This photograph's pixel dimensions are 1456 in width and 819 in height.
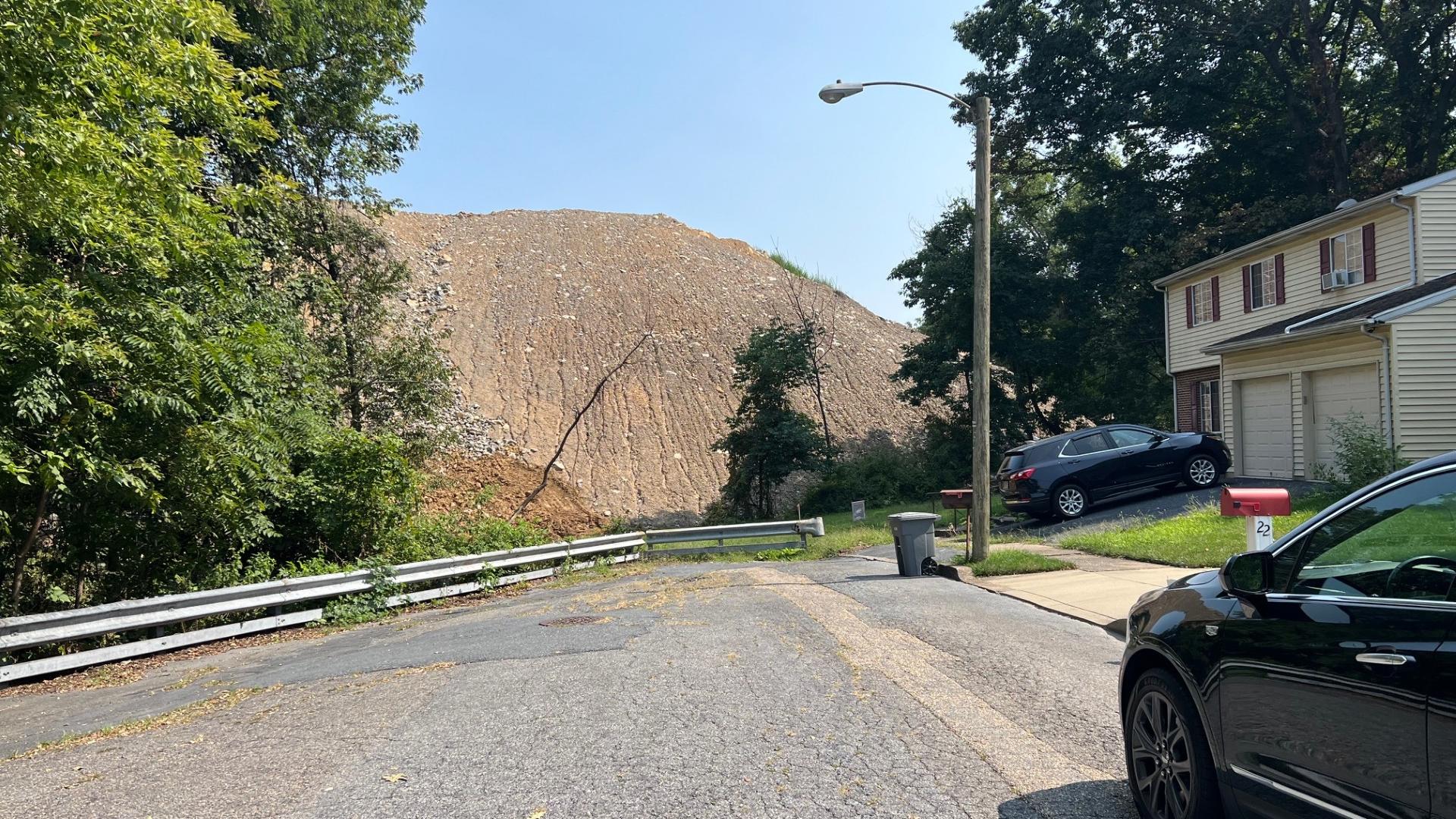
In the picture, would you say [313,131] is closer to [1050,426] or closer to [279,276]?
[279,276]

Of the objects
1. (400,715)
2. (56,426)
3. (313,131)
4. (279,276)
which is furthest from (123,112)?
(313,131)

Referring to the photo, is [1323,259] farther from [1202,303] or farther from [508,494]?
[508,494]

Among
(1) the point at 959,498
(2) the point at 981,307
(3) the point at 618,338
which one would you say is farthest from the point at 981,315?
(3) the point at 618,338

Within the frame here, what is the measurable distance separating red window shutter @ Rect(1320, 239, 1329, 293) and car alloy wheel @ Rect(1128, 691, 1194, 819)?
73.9 ft

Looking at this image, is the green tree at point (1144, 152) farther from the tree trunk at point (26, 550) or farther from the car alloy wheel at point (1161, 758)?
the car alloy wheel at point (1161, 758)

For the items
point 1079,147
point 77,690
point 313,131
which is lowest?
point 77,690

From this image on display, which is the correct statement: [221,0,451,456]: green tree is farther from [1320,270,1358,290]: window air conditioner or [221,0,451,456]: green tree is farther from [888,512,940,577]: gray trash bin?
[1320,270,1358,290]: window air conditioner

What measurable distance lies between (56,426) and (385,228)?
56.1 metres

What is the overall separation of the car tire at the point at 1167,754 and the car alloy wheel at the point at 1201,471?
18129 mm

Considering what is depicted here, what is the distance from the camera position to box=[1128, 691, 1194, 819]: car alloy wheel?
404cm

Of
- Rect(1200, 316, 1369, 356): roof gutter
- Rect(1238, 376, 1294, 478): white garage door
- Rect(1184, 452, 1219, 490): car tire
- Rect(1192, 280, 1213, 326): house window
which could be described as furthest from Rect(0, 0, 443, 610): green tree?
Rect(1192, 280, 1213, 326): house window

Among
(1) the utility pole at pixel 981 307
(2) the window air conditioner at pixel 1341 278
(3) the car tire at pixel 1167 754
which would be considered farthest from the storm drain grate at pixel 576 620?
(2) the window air conditioner at pixel 1341 278

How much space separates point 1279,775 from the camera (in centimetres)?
348

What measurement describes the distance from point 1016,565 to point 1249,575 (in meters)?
10.2
